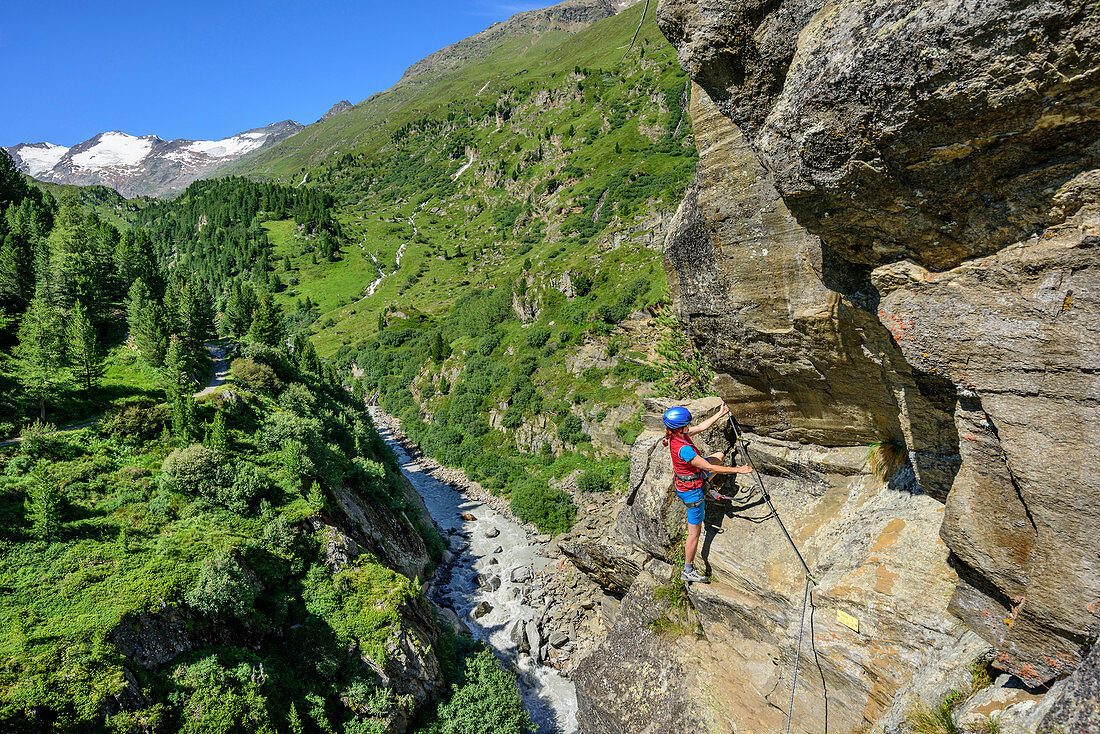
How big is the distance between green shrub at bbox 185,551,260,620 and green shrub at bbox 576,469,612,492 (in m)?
27.1

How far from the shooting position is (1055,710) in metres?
4.61

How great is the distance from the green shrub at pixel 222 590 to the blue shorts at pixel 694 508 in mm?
18187

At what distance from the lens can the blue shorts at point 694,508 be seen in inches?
467

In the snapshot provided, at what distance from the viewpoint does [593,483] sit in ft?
138

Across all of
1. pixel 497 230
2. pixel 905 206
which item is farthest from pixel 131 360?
pixel 497 230

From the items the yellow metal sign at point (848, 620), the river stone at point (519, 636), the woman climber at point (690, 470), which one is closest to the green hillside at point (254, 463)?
the river stone at point (519, 636)

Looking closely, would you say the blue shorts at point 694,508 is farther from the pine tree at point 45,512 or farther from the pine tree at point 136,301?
the pine tree at point 136,301

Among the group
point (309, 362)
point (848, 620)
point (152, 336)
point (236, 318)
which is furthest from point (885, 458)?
point (236, 318)

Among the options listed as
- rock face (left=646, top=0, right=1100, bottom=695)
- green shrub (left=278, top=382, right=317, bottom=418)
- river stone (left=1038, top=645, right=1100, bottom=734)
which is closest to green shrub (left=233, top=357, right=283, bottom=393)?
green shrub (left=278, top=382, right=317, bottom=418)

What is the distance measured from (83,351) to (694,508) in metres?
36.1

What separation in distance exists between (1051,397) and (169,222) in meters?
261

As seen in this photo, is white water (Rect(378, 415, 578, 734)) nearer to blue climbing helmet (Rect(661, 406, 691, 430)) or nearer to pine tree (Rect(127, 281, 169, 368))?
blue climbing helmet (Rect(661, 406, 691, 430))

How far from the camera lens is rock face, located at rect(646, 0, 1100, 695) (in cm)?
471

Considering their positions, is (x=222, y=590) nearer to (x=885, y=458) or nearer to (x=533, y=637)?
(x=533, y=637)
